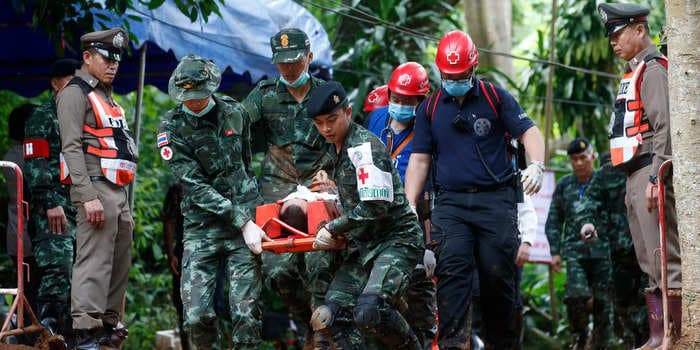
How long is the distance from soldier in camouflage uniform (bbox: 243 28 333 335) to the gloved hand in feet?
2.91

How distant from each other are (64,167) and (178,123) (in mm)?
1233

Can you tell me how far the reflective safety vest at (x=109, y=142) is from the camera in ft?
27.2

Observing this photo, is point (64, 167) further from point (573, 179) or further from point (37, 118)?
point (573, 179)

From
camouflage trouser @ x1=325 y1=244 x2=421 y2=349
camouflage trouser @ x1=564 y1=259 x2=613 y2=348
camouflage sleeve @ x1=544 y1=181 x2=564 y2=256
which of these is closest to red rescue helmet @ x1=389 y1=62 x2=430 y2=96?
camouflage trouser @ x1=325 y1=244 x2=421 y2=349

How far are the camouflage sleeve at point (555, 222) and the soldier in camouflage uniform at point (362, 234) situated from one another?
6063mm

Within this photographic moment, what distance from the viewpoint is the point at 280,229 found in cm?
748

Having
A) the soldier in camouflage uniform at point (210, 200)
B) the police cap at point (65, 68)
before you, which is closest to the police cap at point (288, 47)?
the soldier in camouflage uniform at point (210, 200)

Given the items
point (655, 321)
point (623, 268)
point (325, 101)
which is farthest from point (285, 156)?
point (623, 268)

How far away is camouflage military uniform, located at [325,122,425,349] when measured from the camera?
6.85 metres

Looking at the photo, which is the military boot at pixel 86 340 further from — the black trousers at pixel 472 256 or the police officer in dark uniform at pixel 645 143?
the police officer in dark uniform at pixel 645 143

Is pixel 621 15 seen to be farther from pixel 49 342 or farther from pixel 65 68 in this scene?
pixel 65 68

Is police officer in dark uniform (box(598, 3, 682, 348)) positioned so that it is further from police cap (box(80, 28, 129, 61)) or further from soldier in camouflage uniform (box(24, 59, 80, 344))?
soldier in camouflage uniform (box(24, 59, 80, 344))

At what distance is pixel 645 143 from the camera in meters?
7.57

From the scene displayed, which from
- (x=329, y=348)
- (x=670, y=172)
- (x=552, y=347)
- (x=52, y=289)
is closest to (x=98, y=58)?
(x=52, y=289)
